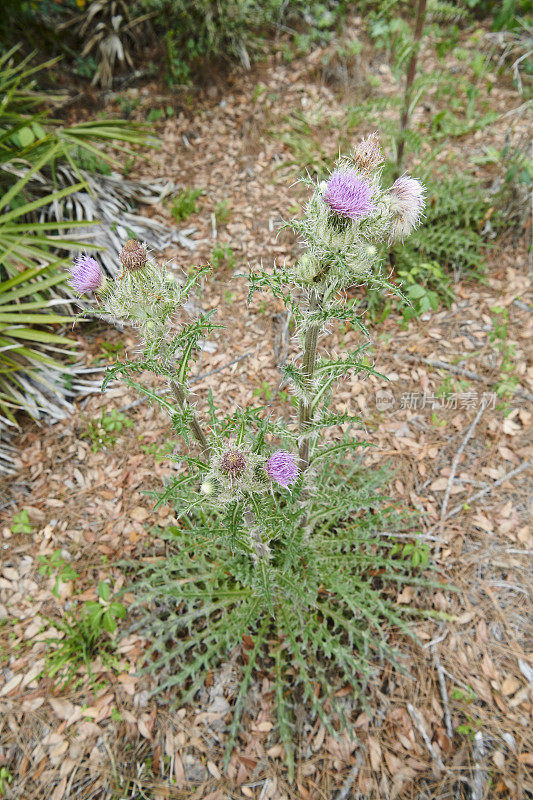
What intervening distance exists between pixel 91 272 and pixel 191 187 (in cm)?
320

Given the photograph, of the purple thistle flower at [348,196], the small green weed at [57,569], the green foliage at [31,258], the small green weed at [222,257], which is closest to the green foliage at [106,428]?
the green foliage at [31,258]

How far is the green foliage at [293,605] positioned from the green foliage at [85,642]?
171 mm

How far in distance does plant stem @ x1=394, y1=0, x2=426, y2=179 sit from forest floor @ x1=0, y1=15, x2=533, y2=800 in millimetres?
364

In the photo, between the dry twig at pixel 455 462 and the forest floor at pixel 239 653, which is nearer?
the forest floor at pixel 239 653

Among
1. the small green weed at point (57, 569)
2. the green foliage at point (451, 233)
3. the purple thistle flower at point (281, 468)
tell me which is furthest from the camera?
the green foliage at point (451, 233)

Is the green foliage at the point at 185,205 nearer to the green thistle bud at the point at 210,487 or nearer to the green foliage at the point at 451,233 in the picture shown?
the green foliage at the point at 451,233

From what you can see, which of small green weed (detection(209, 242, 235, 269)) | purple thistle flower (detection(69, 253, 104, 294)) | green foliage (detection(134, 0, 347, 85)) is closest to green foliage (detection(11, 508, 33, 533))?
purple thistle flower (detection(69, 253, 104, 294))

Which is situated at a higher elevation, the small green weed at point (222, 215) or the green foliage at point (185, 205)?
the green foliage at point (185, 205)

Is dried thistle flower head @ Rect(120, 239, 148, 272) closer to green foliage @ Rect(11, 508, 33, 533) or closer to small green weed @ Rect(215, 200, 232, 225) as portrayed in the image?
green foliage @ Rect(11, 508, 33, 533)

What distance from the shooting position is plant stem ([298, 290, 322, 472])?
1544mm

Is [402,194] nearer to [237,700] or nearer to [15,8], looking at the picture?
[237,700]

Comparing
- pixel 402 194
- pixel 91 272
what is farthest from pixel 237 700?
pixel 402 194

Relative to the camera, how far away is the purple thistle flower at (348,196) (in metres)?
1.33

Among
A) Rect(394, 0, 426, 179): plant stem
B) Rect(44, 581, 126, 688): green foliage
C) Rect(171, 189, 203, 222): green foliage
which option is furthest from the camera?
Rect(171, 189, 203, 222): green foliage
